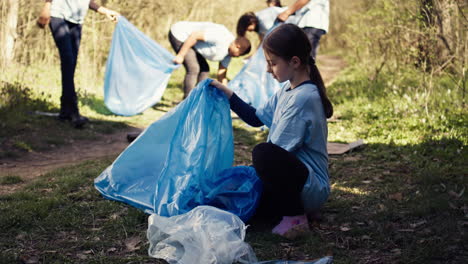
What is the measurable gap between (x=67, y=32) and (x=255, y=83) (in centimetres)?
208

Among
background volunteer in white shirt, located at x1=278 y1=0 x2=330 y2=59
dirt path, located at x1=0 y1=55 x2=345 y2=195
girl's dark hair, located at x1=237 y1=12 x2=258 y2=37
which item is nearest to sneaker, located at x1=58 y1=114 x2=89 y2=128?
dirt path, located at x1=0 y1=55 x2=345 y2=195

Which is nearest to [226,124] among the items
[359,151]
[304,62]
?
[304,62]

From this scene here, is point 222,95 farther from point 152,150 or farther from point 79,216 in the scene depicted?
point 79,216

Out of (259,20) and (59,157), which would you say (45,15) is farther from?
(259,20)

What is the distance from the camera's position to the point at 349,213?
9.64 ft

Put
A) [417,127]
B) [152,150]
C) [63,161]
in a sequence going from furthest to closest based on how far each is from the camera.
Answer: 1. [417,127]
2. [63,161]
3. [152,150]

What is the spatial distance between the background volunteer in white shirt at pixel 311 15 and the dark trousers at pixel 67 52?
2.19 meters

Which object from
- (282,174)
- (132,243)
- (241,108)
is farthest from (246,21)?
(132,243)

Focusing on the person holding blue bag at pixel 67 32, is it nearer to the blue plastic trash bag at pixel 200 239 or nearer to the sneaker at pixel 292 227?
the blue plastic trash bag at pixel 200 239

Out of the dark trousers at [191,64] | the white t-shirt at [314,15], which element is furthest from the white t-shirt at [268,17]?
the dark trousers at [191,64]

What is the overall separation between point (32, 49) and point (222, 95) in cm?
537

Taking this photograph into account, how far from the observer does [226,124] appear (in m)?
3.04

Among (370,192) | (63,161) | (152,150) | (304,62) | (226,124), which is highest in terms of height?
(304,62)

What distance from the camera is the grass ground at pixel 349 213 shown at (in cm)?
239
